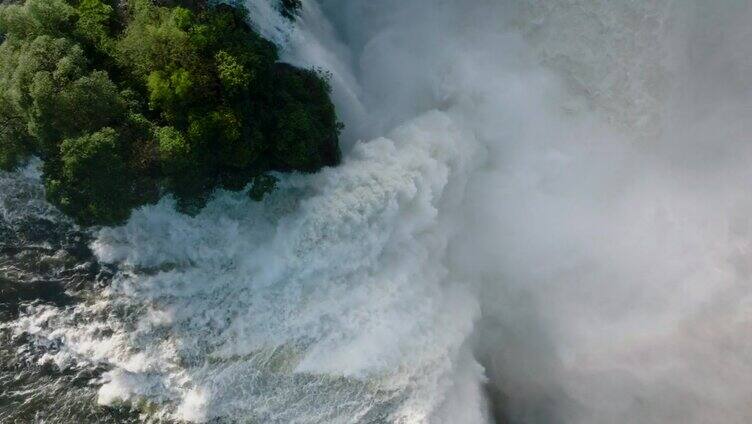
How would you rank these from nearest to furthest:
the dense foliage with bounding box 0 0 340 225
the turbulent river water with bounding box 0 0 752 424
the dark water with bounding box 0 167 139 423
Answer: the dense foliage with bounding box 0 0 340 225 → the dark water with bounding box 0 167 139 423 → the turbulent river water with bounding box 0 0 752 424

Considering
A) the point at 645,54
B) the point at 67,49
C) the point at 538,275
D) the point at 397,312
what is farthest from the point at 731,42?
the point at 67,49

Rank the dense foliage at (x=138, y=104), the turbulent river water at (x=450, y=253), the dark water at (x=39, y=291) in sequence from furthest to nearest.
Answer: the turbulent river water at (x=450, y=253)
the dark water at (x=39, y=291)
the dense foliage at (x=138, y=104)

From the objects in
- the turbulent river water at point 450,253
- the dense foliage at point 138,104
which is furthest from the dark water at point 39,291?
the dense foliage at point 138,104

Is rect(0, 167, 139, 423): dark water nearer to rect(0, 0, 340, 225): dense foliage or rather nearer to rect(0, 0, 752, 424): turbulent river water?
rect(0, 0, 752, 424): turbulent river water

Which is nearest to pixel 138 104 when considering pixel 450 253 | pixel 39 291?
pixel 39 291

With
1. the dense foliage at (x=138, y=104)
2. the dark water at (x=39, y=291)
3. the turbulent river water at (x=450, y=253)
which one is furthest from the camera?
the turbulent river water at (x=450, y=253)

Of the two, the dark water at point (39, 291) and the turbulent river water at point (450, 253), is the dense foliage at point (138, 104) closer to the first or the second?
the turbulent river water at point (450, 253)

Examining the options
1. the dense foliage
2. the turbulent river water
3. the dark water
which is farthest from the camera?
the turbulent river water

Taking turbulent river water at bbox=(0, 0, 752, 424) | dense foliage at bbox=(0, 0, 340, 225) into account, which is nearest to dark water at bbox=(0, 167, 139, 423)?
turbulent river water at bbox=(0, 0, 752, 424)
